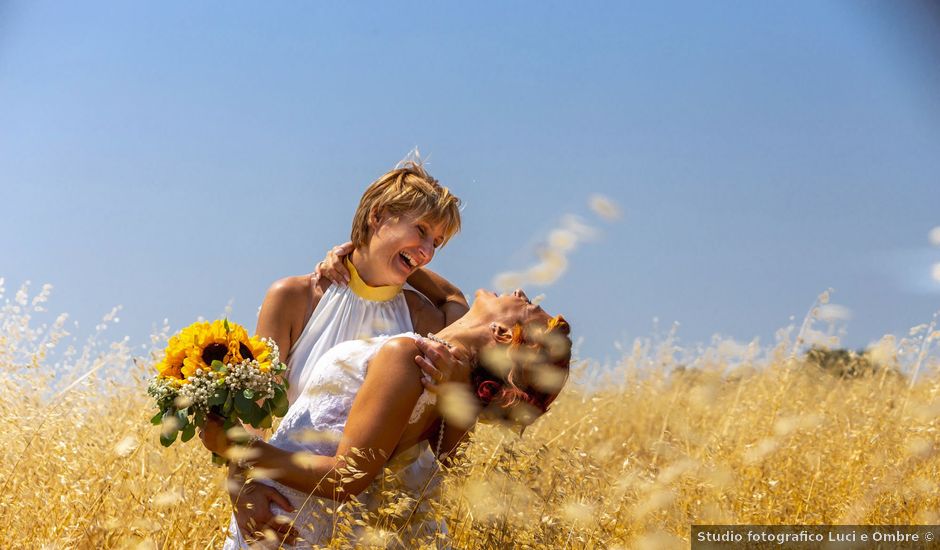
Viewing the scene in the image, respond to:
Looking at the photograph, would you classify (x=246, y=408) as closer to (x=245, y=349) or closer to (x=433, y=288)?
(x=245, y=349)

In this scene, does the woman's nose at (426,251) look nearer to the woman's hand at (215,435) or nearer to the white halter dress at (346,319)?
the white halter dress at (346,319)

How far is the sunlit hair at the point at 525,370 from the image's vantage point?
3.06 metres

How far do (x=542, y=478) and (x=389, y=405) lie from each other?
1.66m

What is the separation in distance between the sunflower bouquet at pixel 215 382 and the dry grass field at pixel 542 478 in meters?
0.30

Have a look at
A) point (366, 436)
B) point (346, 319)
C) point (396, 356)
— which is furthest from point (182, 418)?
point (346, 319)

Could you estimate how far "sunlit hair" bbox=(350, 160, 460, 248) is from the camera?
4016mm

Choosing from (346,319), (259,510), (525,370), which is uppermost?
(346,319)

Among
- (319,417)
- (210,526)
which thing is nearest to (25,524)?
(210,526)

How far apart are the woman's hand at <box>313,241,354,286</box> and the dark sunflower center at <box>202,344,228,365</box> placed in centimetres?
126

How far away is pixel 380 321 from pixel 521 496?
116cm

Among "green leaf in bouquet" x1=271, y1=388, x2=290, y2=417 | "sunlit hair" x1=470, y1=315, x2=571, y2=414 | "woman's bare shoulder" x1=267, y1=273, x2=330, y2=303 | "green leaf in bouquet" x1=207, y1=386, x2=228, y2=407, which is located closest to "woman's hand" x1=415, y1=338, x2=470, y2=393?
"sunlit hair" x1=470, y1=315, x2=571, y2=414

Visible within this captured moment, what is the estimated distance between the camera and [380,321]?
4117 mm

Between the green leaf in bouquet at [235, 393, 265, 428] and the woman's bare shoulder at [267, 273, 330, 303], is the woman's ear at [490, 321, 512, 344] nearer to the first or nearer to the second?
the green leaf in bouquet at [235, 393, 265, 428]

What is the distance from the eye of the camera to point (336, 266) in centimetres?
427
